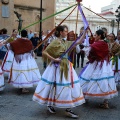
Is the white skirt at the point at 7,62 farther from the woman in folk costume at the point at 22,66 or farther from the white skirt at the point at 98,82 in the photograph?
the white skirt at the point at 98,82

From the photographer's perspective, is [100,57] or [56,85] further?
[100,57]

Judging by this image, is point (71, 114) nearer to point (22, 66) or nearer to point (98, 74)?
point (98, 74)

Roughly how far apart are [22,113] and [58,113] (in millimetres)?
735

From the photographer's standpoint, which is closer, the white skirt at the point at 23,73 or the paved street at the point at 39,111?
the paved street at the point at 39,111

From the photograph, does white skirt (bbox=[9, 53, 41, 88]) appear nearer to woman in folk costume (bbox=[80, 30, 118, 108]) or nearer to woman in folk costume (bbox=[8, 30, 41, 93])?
woman in folk costume (bbox=[8, 30, 41, 93])

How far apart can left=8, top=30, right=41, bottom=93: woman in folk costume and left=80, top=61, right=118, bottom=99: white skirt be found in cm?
203

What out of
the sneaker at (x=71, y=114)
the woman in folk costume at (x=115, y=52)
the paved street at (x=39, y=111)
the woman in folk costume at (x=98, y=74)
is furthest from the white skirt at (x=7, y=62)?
the sneaker at (x=71, y=114)

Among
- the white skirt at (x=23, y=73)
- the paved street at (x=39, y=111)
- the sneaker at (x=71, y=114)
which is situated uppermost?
the white skirt at (x=23, y=73)

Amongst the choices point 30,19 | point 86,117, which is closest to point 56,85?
point 86,117

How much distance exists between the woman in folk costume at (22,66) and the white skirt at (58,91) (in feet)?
7.63

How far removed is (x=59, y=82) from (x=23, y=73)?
8.74 feet

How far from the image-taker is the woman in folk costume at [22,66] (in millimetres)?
Answer: 8898

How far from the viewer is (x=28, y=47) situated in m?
9.06

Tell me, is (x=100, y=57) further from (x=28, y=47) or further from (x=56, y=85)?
(x=28, y=47)
